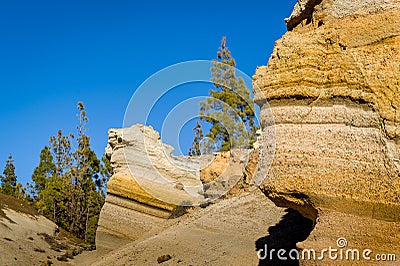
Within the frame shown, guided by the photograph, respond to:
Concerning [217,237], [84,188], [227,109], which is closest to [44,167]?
[84,188]

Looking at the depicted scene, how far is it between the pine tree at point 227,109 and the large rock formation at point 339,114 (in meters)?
16.0

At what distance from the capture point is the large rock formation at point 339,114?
4594 mm

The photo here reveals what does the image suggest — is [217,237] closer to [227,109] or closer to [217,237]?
[217,237]

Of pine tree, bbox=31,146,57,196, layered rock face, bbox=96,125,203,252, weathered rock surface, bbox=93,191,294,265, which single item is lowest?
weathered rock surface, bbox=93,191,294,265

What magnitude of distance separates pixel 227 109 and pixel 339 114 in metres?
18.0

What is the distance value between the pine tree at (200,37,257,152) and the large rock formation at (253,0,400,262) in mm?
15952

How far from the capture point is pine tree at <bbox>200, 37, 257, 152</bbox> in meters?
22.0

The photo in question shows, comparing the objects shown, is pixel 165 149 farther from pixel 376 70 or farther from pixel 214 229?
pixel 376 70

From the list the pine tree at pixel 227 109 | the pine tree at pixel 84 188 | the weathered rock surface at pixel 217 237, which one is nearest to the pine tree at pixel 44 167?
the pine tree at pixel 84 188

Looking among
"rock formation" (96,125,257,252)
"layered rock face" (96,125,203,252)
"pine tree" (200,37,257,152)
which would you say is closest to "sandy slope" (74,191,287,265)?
"rock formation" (96,125,257,252)

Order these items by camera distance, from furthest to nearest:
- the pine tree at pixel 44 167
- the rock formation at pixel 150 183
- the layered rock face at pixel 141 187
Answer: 1. the pine tree at pixel 44 167
2. the layered rock face at pixel 141 187
3. the rock formation at pixel 150 183

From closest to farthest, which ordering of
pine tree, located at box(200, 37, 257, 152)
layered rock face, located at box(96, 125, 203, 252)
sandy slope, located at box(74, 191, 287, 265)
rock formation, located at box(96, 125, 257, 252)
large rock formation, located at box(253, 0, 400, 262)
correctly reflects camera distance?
large rock formation, located at box(253, 0, 400, 262) → sandy slope, located at box(74, 191, 287, 265) → rock formation, located at box(96, 125, 257, 252) → layered rock face, located at box(96, 125, 203, 252) → pine tree, located at box(200, 37, 257, 152)

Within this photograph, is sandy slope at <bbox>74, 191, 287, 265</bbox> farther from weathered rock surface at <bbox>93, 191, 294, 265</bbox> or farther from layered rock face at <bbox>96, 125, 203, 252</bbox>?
layered rock face at <bbox>96, 125, 203, 252</bbox>

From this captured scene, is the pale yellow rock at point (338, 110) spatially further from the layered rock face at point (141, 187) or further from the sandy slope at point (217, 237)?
the layered rock face at point (141, 187)
